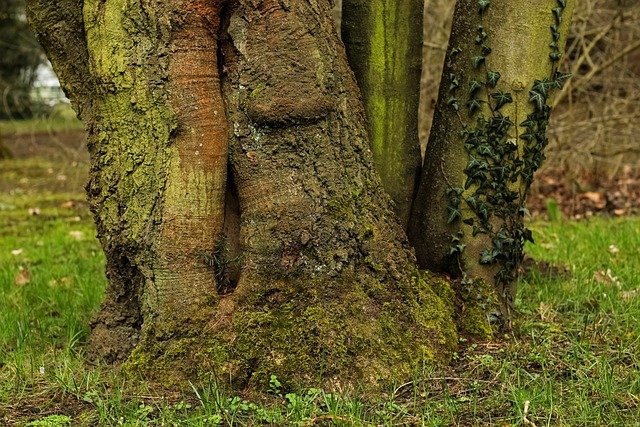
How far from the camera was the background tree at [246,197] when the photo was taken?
2.79 meters

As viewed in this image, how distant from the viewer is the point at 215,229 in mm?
2934

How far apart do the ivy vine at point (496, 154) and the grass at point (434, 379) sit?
0.44 metres

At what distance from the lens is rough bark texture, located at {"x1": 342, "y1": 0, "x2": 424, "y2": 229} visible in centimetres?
325

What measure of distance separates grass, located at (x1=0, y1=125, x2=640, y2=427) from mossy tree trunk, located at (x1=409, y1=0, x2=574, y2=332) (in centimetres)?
34

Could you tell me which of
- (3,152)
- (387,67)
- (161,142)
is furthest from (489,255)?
(3,152)

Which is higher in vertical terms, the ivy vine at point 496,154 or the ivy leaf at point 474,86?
the ivy leaf at point 474,86

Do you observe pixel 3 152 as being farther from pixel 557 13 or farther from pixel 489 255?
pixel 557 13

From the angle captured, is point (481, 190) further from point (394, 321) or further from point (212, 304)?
point (212, 304)

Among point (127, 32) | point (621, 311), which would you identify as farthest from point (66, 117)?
point (621, 311)

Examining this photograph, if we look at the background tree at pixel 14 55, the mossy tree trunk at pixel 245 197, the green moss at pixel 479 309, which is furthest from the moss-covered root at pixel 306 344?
the background tree at pixel 14 55

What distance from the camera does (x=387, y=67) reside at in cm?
327

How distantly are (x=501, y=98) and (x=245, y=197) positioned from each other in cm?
112

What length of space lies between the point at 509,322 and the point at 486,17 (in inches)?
51.3

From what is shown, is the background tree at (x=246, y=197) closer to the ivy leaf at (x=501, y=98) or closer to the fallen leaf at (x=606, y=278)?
the ivy leaf at (x=501, y=98)
